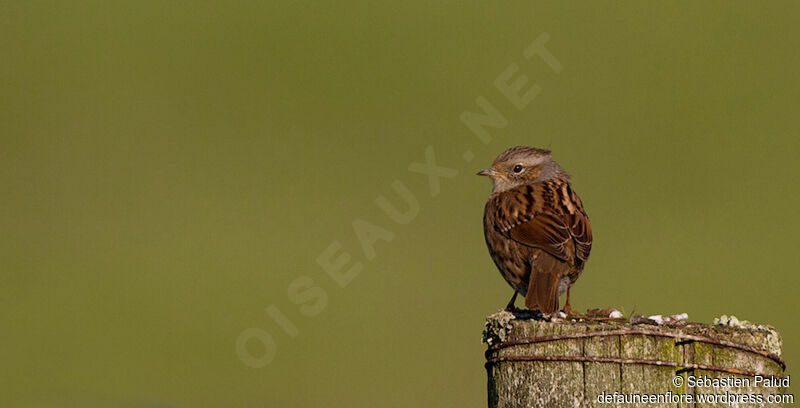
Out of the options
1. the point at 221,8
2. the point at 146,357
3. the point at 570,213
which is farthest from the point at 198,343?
the point at 221,8

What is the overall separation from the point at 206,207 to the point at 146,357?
6.20 meters

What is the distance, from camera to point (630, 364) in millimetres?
4590

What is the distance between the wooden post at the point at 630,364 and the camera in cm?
457

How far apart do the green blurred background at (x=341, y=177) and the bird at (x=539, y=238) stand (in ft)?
7.70

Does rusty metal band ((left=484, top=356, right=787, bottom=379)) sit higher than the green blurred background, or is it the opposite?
the green blurred background

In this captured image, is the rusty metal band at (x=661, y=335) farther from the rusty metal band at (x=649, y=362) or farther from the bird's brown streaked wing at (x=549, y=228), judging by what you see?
the bird's brown streaked wing at (x=549, y=228)

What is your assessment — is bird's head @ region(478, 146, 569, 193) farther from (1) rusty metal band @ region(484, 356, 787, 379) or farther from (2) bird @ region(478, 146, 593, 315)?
(1) rusty metal band @ region(484, 356, 787, 379)

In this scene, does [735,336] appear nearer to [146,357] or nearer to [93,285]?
[146,357]

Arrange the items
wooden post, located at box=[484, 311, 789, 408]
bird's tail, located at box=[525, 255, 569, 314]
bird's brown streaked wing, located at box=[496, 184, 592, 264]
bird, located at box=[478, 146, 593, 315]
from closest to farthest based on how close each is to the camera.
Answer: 1. wooden post, located at box=[484, 311, 789, 408]
2. bird's tail, located at box=[525, 255, 569, 314]
3. bird, located at box=[478, 146, 593, 315]
4. bird's brown streaked wing, located at box=[496, 184, 592, 264]

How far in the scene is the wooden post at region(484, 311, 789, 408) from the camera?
180 inches

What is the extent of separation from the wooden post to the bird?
183 centimetres

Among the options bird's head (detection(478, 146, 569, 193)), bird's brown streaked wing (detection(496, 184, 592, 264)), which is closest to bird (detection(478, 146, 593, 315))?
bird's brown streaked wing (detection(496, 184, 592, 264))

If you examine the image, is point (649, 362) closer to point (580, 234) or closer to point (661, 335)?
point (661, 335)

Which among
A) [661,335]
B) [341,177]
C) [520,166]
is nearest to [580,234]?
[520,166]
